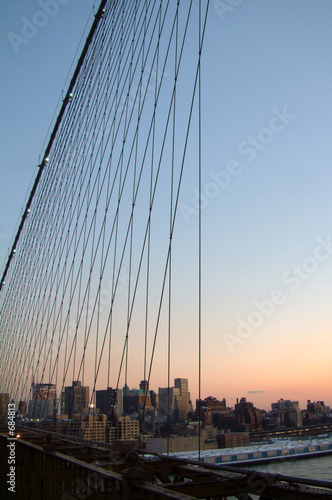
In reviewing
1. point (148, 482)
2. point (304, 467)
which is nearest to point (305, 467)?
point (304, 467)

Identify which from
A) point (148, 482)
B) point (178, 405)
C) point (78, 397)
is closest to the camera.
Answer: point (148, 482)

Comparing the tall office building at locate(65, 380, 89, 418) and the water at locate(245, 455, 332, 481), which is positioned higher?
the tall office building at locate(65, 380, 89, 418)

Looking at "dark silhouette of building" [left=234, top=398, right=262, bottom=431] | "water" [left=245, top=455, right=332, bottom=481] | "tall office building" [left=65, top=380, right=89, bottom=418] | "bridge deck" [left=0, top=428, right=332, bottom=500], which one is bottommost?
"bridge deck" [left=0, top=428, right=332, bottom=500]

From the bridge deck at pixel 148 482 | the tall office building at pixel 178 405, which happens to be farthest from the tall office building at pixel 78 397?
the bridge deck at pixel 148 482

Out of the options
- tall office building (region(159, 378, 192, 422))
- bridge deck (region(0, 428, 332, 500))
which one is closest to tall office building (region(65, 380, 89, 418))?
tall office building (region(159, 378, 192, 422))

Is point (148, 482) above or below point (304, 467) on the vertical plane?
below

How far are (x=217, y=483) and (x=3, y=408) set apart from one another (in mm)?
26151

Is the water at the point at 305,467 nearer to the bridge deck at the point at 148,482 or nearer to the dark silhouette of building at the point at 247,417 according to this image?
the dark silhouette of building at the point at 247,417

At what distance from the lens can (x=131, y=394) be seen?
37.9 ft

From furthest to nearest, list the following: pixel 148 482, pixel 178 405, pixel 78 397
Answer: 1. pixel 78 397
2. pixel 178 405
3. pixel 148 482

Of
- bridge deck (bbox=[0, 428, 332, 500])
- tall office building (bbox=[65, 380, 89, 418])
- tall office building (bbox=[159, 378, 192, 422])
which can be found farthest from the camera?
tall office building (bbox=[65, 380, 89, 418])

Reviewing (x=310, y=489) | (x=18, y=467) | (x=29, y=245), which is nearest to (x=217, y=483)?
(x=310, y=489)

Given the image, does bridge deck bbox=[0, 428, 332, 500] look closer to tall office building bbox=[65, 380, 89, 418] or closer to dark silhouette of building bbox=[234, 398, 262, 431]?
dark silhouette of building bbox=[234, 398, 262, 431]

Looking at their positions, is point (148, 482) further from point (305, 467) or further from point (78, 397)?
point (78, 397)
